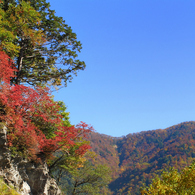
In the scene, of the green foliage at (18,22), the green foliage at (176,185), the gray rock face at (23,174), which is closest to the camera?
the green foliage at (176,185)

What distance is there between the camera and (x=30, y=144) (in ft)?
32.2

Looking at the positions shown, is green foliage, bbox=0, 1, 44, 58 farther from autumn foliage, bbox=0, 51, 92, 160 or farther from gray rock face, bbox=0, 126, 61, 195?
gray rock face, bbox=0, 126, 61, 195

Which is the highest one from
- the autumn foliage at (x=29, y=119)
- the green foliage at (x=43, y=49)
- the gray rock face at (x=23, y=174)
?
the green foliage at (x=43, y=49)

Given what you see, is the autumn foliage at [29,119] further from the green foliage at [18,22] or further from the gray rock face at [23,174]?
the green foliage at [18,22]

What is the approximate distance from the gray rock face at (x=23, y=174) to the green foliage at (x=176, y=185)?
235 inches

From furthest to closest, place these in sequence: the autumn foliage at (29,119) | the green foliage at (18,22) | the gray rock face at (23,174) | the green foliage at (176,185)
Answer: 1. the green foliage at (18,22)
2. the autumn foliage at (29,119)
3. the gray rock face at (23,174)
4. the green foliage at (176,185)

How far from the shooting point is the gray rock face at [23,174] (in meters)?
8.59

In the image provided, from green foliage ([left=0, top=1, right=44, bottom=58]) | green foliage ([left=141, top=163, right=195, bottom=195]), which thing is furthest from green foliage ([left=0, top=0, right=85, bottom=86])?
green foliage ([left=141, top=163, right=195, bottom=195])

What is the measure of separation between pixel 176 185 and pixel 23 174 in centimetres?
749

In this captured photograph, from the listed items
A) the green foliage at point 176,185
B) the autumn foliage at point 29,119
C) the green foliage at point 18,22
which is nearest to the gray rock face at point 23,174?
the autumn foliage at point 29,119

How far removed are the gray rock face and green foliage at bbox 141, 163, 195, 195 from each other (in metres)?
5.97

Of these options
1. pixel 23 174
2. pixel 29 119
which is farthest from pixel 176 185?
pixel 29 119

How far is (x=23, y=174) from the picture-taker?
32.3ft

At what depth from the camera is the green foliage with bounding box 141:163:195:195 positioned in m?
6.69
